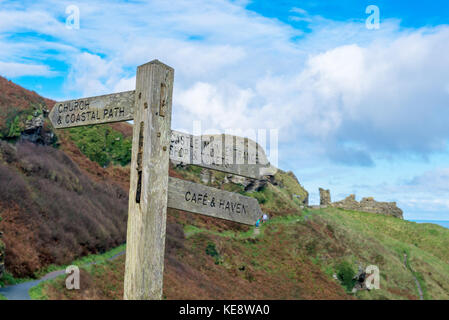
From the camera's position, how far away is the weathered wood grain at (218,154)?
4449 mm

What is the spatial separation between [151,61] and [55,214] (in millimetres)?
14857

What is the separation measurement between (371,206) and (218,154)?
171 feet

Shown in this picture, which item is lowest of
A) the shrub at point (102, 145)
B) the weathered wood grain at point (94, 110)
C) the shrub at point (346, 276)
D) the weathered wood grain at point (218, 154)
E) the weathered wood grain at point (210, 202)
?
the shrub at point (346, 276)

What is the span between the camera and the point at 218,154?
4852 mm

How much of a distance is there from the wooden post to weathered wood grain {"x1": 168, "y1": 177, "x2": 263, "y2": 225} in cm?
22

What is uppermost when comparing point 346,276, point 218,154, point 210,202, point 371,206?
point 371,206

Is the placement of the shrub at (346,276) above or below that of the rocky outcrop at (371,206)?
below

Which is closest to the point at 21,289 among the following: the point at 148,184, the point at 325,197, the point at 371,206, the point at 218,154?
the point at 218,154

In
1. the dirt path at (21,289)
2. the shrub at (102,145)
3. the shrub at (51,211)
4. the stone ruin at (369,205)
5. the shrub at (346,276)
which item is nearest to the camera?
the dirt path at (21,289)

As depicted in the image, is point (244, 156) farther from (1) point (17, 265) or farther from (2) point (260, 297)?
(2) point (260, 297)

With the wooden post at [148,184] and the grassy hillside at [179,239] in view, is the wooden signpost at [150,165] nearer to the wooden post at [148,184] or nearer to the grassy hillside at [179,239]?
the wooden post at [148,184]

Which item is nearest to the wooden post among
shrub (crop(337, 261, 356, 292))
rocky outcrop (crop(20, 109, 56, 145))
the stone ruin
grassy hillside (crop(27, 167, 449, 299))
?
grassy hillside (crop(27, 167, 449, 299))

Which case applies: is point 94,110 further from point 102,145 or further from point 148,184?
point 102,145

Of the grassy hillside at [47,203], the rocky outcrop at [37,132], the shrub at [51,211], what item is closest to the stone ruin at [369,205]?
the grassy hillside at [47,203]
